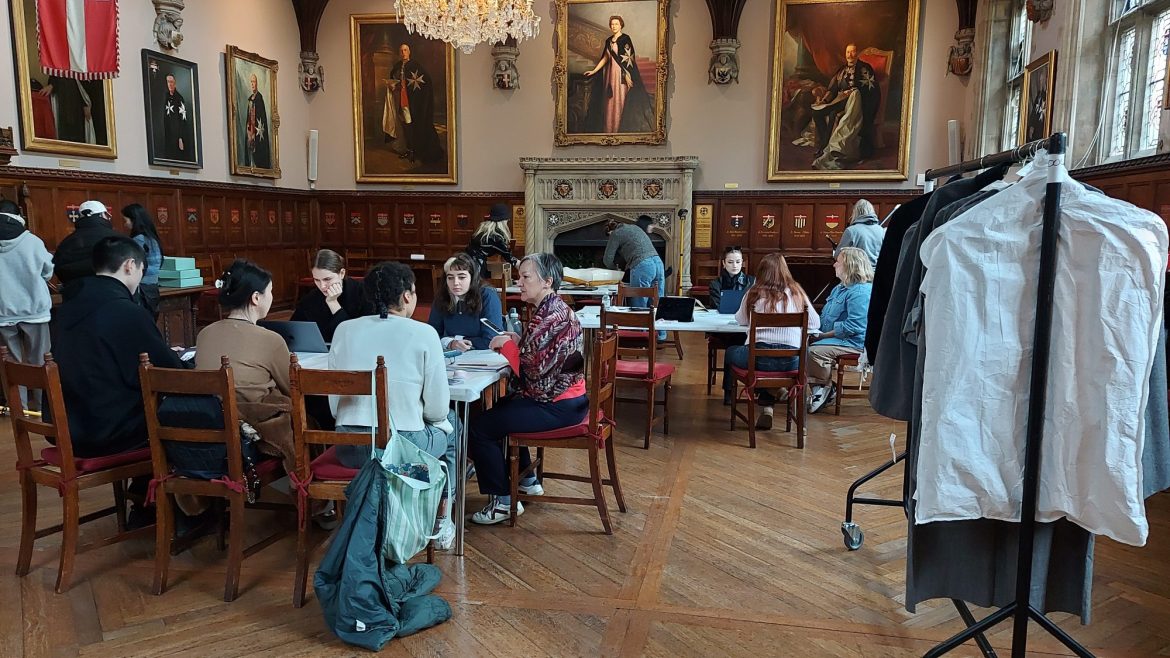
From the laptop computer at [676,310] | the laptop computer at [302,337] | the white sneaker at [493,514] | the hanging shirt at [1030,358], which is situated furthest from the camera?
the laptop computer at [676,310]

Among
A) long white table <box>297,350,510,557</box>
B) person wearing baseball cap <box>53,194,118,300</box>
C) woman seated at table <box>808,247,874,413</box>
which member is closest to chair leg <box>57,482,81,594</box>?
long white table <box>297,350,510,557</box>

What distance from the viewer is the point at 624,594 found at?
2.87 m

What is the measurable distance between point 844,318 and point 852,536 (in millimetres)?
2346

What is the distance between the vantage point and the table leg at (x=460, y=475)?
126 inches

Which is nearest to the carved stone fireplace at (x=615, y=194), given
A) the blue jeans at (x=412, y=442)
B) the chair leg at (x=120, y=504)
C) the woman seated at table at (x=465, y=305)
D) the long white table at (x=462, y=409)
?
the woman seated at table at (x=465, y=305)

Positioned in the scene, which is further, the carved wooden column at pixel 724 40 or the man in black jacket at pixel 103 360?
the carved wooden column at pixel 724 40

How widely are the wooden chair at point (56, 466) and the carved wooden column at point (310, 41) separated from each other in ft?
30.6

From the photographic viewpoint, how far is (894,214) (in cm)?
260

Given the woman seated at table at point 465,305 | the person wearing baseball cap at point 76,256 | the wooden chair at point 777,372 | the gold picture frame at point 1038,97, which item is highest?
the gold picture frame at point 1038,97

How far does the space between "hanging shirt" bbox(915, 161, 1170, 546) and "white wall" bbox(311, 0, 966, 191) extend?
9070 millimetres

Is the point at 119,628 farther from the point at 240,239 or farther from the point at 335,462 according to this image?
the point at 240,239

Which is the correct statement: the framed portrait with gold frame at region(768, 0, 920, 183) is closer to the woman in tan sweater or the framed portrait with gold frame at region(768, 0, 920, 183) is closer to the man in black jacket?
the woman in tan sweater

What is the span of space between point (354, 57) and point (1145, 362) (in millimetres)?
11339

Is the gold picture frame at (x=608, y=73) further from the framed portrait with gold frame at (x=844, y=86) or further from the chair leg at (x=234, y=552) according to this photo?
the chair leg at (x=234, y=552)
